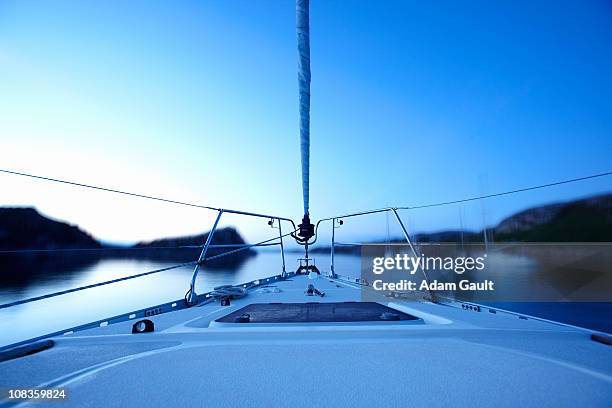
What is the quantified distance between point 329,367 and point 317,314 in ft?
2.80

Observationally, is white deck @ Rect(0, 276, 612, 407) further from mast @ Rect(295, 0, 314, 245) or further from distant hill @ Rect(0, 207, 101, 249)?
mast @ Rect(295, 0, 314, 245)

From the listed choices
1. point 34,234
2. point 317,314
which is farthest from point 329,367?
point 34,234

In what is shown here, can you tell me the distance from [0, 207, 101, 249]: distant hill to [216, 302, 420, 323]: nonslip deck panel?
3.75ft

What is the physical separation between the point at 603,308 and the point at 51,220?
1632cm

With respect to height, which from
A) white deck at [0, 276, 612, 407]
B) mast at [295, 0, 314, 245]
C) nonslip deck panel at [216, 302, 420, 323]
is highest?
mast at [295, 0, 314, 245]

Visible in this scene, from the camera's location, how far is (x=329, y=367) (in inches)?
39.8

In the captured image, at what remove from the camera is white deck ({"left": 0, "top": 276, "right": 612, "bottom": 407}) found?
2.65ft

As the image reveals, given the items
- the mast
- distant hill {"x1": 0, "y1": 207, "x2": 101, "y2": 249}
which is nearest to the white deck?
distant hill {"x1": 0, "y1": 207, "x2": 101, "y2": 249}

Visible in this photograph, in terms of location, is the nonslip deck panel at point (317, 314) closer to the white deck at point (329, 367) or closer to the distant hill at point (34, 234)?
the white deck at point (329, 367)

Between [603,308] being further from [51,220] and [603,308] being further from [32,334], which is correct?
[32,334]

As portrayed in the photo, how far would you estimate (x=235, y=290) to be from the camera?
290 centimetres

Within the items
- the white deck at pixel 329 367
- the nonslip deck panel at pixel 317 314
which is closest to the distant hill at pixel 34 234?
the white deck at pixel 329 367

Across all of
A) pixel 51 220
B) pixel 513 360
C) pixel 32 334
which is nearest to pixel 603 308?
pixel 513 360

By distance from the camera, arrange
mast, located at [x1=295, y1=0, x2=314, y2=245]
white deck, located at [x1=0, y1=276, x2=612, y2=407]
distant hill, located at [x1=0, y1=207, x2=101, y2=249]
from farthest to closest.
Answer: mast, located at [x1=295, y1=0, x2=314, y2=245], distant hill, located at [x1=0, y1=207, x2=101, y2=249], white deck, located at [x1=0, y1=276, x2=612, y2=407]
